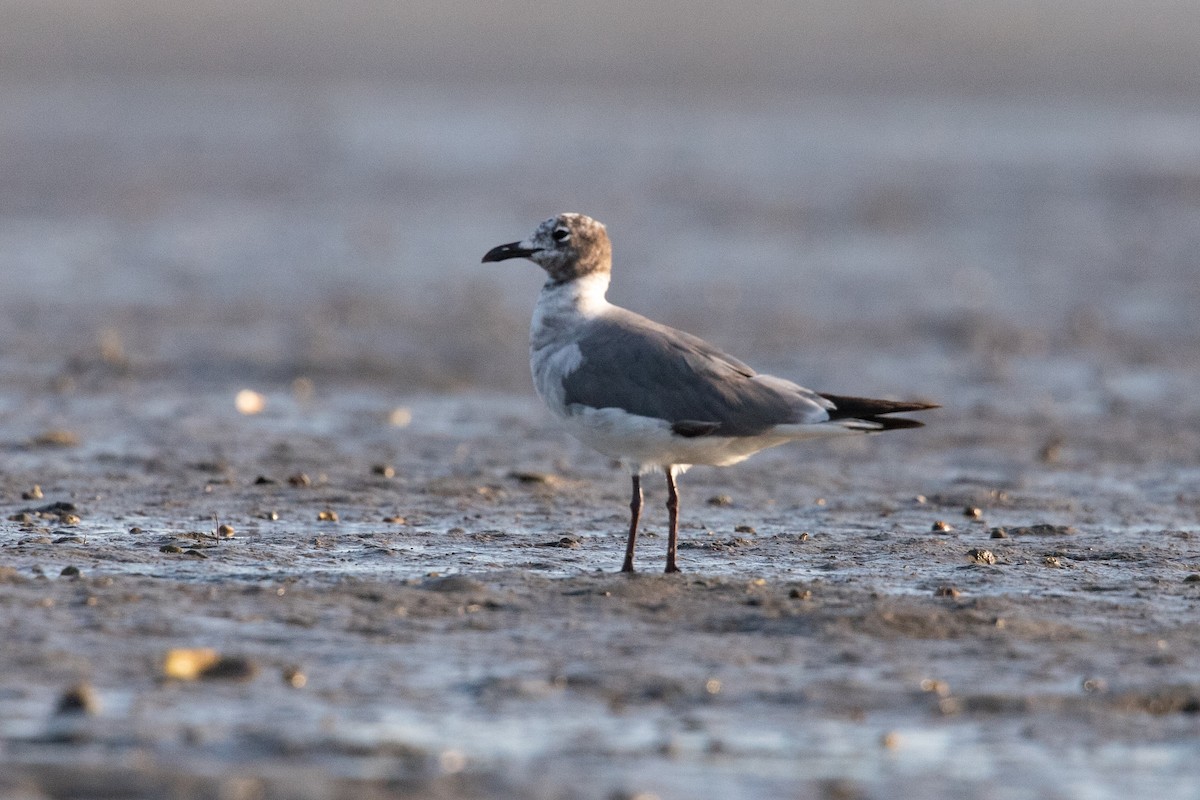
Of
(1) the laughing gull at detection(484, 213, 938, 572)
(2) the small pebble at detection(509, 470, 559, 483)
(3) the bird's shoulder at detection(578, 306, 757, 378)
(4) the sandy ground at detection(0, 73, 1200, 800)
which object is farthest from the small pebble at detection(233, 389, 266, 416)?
(3) the bird's shoulder at detection(578, 306, 757, 378)

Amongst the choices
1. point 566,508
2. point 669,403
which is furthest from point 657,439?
point 566,508

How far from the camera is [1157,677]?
6.43 meters

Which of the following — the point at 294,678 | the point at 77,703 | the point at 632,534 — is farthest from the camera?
the point at 632,534

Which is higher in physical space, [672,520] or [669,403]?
[669,403]

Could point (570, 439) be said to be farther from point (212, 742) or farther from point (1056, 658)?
point (212, 742)

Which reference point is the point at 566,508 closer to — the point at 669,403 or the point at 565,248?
the point at 565,248

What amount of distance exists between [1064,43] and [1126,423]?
31.6 meters

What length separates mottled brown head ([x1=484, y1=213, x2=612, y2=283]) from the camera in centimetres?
853

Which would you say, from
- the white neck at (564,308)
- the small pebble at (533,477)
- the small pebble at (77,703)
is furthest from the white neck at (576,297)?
the small pebble at (77,703)

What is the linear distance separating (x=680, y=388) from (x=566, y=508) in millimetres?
2034

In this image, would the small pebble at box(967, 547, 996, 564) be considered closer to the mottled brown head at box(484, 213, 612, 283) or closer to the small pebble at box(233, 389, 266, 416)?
the mottled brown head at box(484, 213, 612, 283)

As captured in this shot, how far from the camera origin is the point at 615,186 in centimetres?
2452

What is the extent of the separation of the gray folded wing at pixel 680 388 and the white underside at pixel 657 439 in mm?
37

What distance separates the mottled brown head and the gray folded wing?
1.79 ft
